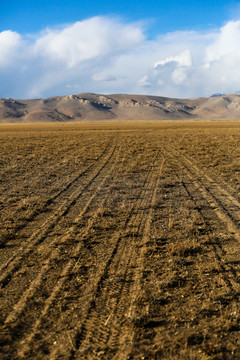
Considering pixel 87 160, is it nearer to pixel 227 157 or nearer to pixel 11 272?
pixel 227 157

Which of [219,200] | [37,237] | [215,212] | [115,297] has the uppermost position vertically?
[219,200]

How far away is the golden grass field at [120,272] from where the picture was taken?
3.81 m

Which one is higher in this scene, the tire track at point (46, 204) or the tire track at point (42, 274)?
the tire track at point (46, 204)

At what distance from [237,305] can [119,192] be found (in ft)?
23.6

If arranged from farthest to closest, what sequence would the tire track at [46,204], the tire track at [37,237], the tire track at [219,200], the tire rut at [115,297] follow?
the tire track at [219,200]
the tire track at [46,204]
the tire track at [37,237]
the tire rut at [115,297]

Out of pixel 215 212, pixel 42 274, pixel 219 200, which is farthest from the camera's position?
pixel 219 200

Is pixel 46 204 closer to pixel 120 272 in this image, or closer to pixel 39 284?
pixel 39 284

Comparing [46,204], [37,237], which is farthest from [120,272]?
[46,204]

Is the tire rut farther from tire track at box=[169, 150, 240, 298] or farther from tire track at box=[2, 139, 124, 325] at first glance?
tire track at box=[169, 150, 240, 298]

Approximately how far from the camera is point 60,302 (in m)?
4.61

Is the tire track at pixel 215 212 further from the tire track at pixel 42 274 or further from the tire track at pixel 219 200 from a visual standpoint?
the tire track at pixel 42 274

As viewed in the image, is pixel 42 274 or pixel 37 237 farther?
pixel 37 237

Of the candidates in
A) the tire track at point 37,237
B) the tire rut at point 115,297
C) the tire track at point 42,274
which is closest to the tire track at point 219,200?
the tire rut at point 115,297

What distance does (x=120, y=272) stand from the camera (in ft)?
17.8
